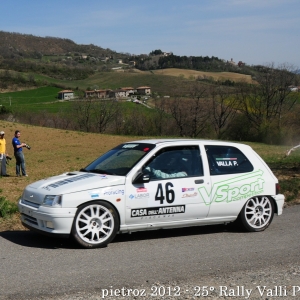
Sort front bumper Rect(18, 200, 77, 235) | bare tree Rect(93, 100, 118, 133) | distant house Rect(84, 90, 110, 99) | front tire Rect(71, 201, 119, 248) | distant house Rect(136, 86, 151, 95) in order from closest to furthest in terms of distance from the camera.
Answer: front bumper Rect(18, 200, 77, 235) → front tire Rect(71, 201, 119, 248) → bare tree Rect(93, 100, 118, 133) → distant house Rect(84, 90, 110, 99) → distant house Rect(136, 86, 151, 95)

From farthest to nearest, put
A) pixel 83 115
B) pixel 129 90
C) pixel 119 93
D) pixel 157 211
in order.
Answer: pixel 129 90
pixel 119 93
pixel 83 115
pixel 157 211

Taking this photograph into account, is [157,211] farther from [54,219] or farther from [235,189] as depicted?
[54,219]

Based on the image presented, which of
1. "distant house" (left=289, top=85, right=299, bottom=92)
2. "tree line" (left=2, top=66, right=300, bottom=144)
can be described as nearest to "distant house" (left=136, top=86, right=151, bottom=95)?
"tree line" (left=2, top=66, right=300, bottom=144)

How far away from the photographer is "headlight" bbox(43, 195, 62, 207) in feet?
22.9

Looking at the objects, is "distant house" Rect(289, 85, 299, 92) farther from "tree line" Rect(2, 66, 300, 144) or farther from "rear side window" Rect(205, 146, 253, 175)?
"rear side window" Rect(205, 146, 253, 175)

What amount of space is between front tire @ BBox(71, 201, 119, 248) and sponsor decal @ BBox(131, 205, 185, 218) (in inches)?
12.3

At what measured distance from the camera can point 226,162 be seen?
8.31m

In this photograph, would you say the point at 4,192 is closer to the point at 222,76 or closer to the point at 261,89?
the point at 261,89

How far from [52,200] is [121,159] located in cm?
156

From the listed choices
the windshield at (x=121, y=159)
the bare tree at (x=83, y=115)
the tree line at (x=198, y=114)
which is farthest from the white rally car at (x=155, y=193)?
the bare tree at (x=83, y=115)

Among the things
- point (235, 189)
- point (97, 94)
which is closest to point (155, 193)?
point (235, 189)

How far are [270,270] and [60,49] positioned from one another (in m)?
183

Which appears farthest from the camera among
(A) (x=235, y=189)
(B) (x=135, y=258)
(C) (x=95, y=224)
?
(A) (x=235, y=189)

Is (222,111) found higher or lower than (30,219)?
lower
